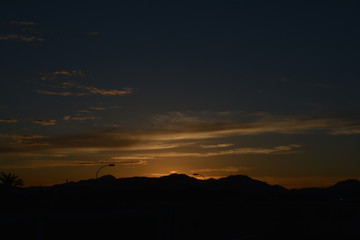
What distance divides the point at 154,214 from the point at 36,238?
110 inches

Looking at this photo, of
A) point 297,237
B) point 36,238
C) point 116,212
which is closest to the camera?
point 36,238

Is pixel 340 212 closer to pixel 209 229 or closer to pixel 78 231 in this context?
pixel 209 229

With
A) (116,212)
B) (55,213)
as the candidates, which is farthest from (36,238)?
(116,212)

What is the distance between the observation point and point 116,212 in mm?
8344

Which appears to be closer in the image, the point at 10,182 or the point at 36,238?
the point at 36,238

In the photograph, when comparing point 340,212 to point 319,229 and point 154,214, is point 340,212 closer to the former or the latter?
point 319,229

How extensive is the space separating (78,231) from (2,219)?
34.5 m

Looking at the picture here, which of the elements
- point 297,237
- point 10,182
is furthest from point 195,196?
point 297,237

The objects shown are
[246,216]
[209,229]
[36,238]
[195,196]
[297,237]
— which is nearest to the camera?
[36,238]

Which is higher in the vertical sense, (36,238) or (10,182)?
(10,182)

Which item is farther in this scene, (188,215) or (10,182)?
(10,182)

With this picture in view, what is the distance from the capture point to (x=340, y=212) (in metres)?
22.7

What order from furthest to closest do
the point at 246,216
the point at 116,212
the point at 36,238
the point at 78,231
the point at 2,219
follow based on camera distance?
1. the point at 78,231
2. the point at 246,216
3. the point at 116,212
4. the point at 36,238
5. the point at 2,219

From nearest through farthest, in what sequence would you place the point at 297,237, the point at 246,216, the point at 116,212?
the point at 116,212 < the point at 297,237 < the point at 246,216
